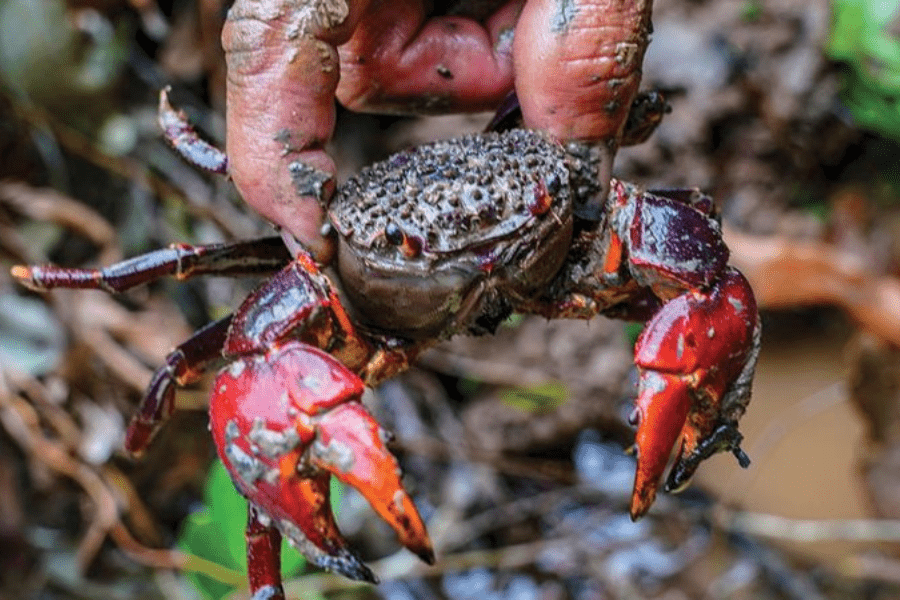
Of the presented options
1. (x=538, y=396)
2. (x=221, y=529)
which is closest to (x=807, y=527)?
(x=538, y=396)

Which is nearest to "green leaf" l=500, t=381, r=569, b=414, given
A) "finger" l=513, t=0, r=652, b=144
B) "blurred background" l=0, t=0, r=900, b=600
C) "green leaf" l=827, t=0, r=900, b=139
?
"blurred background" l=0, t=0, r=900, b=600

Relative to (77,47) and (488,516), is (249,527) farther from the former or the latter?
(77,47)

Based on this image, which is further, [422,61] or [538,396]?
[538,396]

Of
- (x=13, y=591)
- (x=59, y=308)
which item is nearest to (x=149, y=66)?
(x=59, y=308)

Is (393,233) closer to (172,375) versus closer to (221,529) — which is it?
(172,375)

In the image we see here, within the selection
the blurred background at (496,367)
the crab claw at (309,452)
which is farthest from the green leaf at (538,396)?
the crab claw at (309,452)

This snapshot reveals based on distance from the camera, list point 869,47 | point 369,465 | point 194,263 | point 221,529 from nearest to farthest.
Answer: point 369,465
point 194,263
point 221,529
point 869,47
